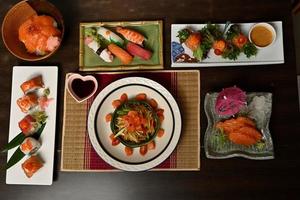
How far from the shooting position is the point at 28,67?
4.97 feet

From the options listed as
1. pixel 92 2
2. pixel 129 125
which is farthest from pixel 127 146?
pixel 92 2

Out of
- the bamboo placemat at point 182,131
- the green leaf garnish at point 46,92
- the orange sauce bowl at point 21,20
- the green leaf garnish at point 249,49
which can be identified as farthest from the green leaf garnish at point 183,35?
the green leaf garnish at point 46,92

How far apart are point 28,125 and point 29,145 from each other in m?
0.10

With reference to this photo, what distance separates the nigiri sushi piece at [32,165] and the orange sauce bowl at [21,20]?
1.48 ft

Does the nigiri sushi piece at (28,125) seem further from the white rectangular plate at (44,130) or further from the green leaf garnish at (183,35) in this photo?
the green leaf garnish at (183,35)

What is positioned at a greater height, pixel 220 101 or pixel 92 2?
pixel 92 2

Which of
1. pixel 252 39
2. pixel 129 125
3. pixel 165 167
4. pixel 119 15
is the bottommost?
pixel 165 167

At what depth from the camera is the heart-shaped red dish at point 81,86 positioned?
56.8 inches

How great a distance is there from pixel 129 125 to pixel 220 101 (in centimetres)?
40

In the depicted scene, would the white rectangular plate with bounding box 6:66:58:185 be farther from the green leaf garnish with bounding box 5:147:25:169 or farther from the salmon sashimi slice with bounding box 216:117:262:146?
the salmon sashimi slice with bounding box 216:117:262:146

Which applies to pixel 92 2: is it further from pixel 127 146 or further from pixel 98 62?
pixel 127 146

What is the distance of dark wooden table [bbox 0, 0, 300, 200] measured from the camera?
1.37 meters

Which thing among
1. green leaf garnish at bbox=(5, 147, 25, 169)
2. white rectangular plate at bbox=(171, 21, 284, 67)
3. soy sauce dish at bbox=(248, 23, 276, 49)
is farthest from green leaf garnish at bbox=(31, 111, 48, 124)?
soy sauce dish at bbox=(248, 23, 276, 49)

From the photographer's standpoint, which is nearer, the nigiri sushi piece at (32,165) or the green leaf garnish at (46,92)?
the nigiri sushi piece at (32,165)
